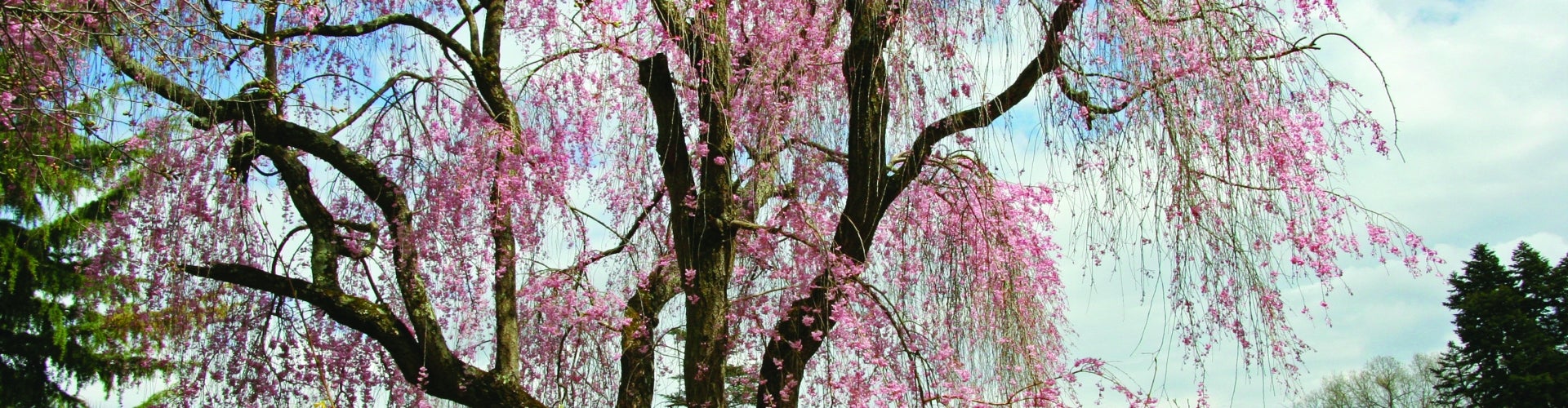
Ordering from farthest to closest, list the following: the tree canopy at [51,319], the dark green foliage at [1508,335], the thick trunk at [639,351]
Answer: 1. the dark green foliage at [1508,335]
2. the tree canopy at [51,319]
3. the thick trunk at [639,351]

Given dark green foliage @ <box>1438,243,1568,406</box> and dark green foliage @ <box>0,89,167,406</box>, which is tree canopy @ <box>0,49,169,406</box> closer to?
dark green foliage @ <box>0,89,167,406</box>

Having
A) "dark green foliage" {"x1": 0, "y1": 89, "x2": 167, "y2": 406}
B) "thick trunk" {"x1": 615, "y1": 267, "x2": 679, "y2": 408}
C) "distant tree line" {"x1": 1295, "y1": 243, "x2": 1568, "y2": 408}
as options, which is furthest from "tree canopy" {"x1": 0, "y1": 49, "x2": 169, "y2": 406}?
"distant tree line" {"x1": 1295, "y1": 243, "x2": 1568, "y2": 408}

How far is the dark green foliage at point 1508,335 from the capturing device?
15125 millimetres

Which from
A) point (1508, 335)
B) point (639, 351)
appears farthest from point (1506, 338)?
point (639, 351)

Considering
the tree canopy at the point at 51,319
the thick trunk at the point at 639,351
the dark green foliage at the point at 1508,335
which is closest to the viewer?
the thick trunk at the point at 639,351

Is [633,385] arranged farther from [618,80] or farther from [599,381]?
[618,80]

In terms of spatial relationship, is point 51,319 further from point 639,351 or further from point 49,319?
point 639,351

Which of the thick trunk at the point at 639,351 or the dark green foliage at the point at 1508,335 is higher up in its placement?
the dark green foliage at the point at 1508,335

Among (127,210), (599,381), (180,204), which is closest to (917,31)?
(599,381)

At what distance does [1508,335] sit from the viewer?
627 inches

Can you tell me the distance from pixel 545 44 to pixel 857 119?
1389 mm

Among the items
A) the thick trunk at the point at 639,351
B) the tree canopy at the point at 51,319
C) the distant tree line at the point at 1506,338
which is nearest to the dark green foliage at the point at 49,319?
the tree canopy at the point at 51,319

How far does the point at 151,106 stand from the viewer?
2.97 metres

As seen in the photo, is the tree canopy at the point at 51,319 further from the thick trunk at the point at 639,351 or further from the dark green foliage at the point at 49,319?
the thick trunk at the point at 639,351
